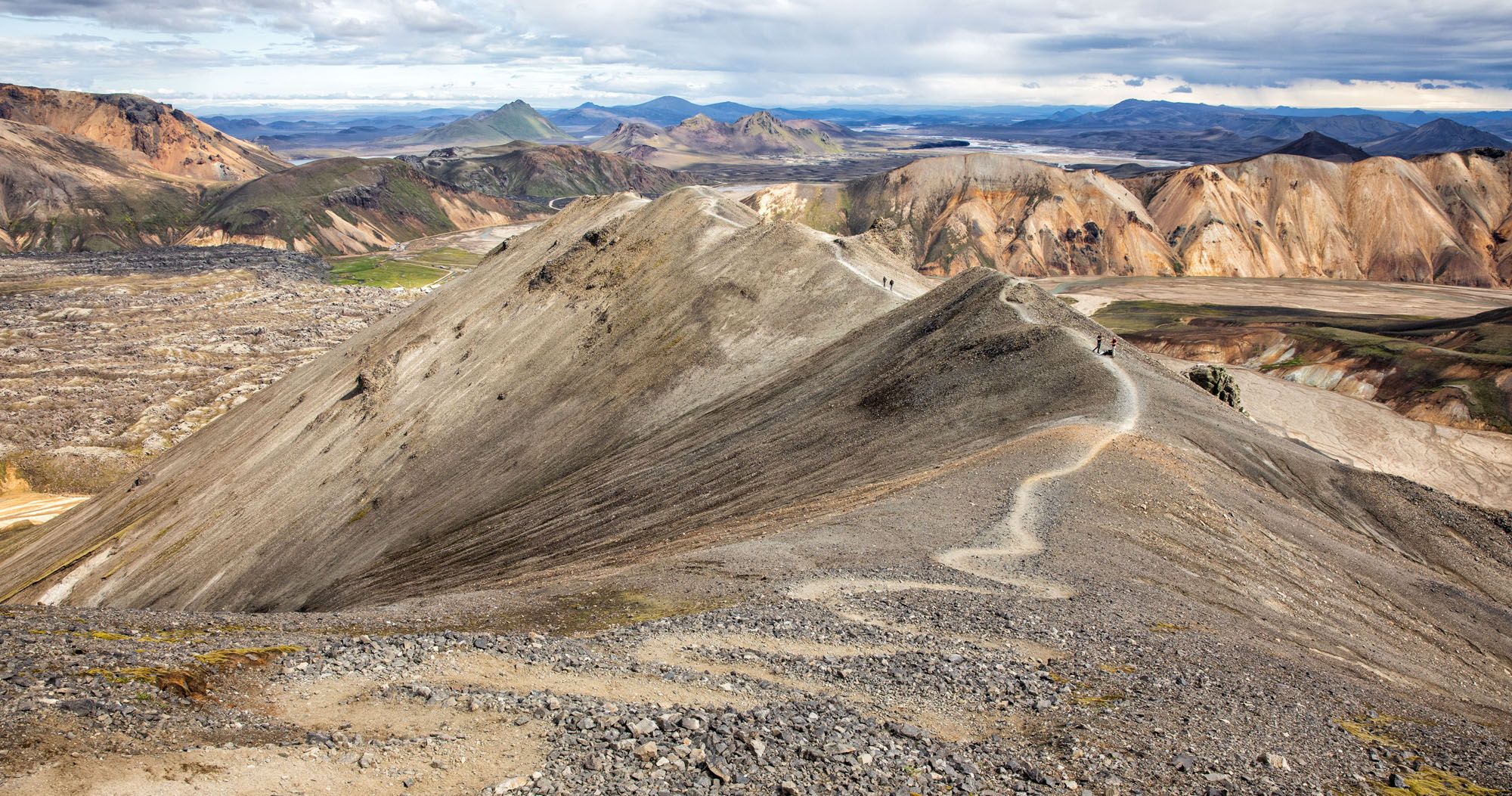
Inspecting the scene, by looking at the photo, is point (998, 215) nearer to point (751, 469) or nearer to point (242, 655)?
point (751, 469)

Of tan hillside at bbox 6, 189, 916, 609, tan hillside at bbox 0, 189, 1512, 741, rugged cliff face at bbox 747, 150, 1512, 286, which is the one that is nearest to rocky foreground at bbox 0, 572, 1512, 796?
tan hillside at bbox 0, 189, 1512, 741

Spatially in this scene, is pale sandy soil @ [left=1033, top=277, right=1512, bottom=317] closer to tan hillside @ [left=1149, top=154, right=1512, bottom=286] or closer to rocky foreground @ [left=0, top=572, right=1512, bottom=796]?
tan hillside @ [left=1149, top=154, right=1512, bottom=286]

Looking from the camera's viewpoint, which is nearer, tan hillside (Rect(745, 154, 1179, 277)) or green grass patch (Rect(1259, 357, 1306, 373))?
green grass patch (Rect(1259, 357, 1306, 373))

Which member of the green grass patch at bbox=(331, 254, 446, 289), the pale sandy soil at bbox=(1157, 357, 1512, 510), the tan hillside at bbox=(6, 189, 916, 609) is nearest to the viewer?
the tan hillside at bbox=(6, 189, 916, 609)

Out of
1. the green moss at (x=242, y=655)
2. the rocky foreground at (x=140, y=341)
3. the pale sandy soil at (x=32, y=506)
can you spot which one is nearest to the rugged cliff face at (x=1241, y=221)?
the rocky foreground at (x=140, y=341)

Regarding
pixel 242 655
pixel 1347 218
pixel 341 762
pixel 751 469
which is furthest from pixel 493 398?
Result: pixel 1347 218

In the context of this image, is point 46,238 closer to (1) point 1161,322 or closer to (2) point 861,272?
(2) point 861,272
